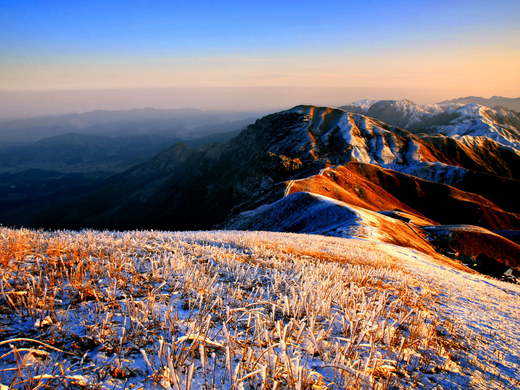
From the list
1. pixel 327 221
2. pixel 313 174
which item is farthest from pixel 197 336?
pixel 313 174

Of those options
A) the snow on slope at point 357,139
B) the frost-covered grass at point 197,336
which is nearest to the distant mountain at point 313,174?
the snow on slope at point 357,139

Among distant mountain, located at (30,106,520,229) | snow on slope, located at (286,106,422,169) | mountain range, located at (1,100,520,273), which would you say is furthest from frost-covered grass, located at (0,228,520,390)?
snow on slope, located at (286,106,422,169)

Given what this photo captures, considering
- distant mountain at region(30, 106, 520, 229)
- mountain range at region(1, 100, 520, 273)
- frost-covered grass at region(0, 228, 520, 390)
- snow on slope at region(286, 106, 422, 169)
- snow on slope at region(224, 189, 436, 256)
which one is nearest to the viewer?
frost-covered grass at region(0, 228, 520, 390)

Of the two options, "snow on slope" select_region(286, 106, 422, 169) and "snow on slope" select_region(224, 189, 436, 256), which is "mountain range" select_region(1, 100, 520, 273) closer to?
"snow on slope" select_region(224, 189, 436, 256)

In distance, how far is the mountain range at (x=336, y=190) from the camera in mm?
43375

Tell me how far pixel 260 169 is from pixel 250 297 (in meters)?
75.6

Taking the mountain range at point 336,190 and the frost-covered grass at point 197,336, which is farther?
the mountain range at point 336,190

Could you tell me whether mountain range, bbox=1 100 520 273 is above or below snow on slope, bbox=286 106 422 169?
below

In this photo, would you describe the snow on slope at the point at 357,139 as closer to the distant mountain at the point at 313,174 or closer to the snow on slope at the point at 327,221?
the distant mountain at the point at 313,174

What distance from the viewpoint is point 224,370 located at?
267 centimetres

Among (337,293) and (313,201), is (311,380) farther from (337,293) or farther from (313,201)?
(313,201)

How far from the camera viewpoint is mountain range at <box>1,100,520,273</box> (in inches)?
1708

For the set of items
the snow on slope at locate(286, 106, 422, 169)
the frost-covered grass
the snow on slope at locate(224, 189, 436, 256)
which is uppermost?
the snow on slope at locate(286, 106, 422, 169)

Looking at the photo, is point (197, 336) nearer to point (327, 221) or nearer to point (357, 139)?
point (327, 221)
